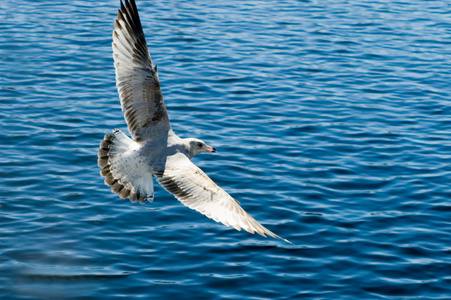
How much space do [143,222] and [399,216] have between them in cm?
380

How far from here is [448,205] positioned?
39.3 ft

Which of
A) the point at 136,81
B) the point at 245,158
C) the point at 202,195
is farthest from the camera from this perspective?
the point at 245,158

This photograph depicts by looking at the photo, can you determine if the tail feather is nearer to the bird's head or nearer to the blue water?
the bird's head

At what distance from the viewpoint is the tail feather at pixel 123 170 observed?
9.75m

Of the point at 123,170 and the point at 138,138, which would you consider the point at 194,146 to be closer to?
the point at 138,138

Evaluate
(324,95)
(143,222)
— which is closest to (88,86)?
(324,95)

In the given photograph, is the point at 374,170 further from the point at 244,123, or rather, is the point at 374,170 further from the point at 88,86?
the point at 88,86

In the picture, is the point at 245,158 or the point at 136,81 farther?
the point at 245,158

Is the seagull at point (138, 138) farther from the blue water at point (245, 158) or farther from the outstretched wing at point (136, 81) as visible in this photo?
the blue water at point (245, 158)

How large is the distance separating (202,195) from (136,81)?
1.80m

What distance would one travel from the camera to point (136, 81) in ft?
32.5

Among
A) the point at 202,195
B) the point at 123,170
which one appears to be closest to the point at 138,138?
the point at 123,170

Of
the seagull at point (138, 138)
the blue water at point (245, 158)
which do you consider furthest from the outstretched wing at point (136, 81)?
the blue water at point (245, 158)

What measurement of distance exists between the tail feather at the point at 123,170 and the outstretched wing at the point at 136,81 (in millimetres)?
358
